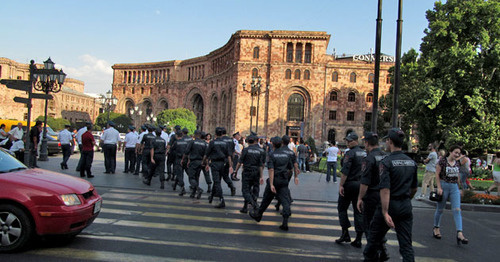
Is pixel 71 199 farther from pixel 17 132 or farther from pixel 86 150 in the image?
pixel 17 132

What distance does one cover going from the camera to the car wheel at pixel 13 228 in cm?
469

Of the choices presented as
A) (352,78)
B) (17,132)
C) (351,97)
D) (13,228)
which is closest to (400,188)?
(13,228)

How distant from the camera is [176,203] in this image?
352 inches

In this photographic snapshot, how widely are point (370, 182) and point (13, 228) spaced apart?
466 centimetres

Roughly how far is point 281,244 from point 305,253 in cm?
52

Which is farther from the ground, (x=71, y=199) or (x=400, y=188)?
(x=400, y=188)

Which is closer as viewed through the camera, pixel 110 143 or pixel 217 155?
pixel 217 155

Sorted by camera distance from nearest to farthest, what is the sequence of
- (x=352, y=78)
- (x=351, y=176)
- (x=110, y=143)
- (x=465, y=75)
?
(x=351, y=176)
(x=110, y=143)
(x=465, y=75)
(x=352, y=78)

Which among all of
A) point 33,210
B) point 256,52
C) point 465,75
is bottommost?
point 33,210

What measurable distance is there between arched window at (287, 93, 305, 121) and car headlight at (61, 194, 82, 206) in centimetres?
4651

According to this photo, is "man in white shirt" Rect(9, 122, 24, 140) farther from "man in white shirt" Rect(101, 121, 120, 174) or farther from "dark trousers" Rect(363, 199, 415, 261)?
"dark trousers" Rect(363, 199, 415, 261)

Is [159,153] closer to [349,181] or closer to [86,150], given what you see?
[86,150]

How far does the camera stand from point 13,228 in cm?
472

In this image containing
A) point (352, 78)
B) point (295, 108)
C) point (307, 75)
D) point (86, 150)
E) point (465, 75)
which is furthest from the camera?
point (352, 78)
